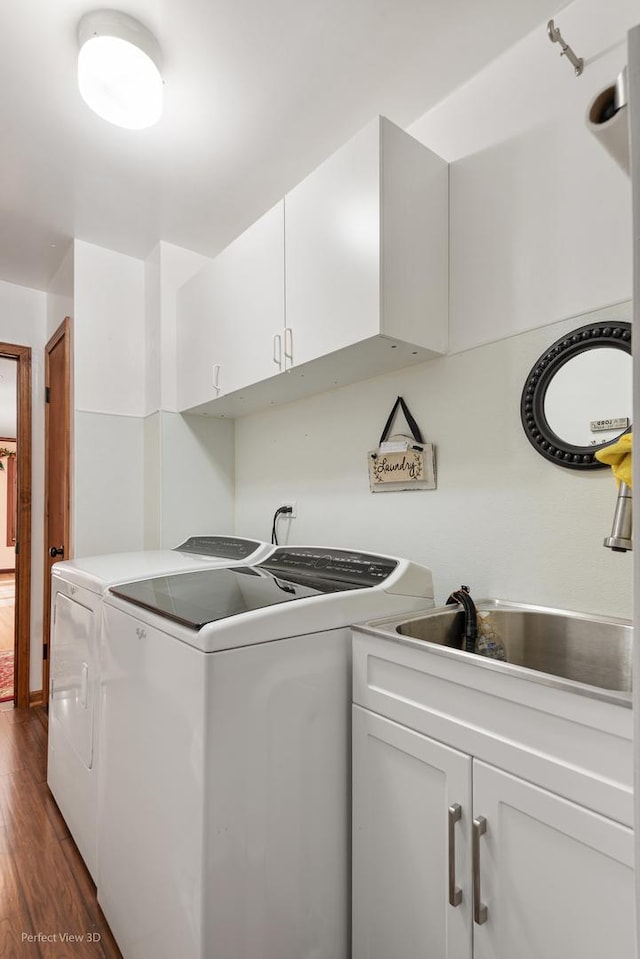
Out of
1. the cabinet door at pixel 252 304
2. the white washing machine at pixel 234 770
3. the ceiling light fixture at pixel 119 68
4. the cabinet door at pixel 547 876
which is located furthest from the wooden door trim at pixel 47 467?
the cabinet door at pixel 547 876

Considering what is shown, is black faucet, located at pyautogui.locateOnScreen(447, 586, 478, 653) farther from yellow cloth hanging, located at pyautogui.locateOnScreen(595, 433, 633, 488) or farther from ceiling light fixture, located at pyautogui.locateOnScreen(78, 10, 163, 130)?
ceiling light fixture, located at pyautogui.locateOnScreen(78, 10, 163, 130)

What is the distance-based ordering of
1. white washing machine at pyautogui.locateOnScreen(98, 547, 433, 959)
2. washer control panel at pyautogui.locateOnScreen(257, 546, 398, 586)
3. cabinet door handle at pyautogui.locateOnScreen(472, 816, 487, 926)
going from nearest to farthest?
cabinet door handle at pyautogui.locateOnScreen(472, 816, 487, 926), white washing machine at pyautogui.locateOnScreen(98, 547, 433, 959), washer control panel at pyautogui.locateOnScreen(257, 546, 398, 586)

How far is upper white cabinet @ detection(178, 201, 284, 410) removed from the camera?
1947mm

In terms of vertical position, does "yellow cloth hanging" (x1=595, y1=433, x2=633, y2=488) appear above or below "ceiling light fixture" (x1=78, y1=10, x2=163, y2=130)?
below

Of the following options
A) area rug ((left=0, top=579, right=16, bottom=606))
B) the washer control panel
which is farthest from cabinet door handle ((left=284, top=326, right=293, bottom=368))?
area rug ((left=0, top=579, right=16, bottom=606))

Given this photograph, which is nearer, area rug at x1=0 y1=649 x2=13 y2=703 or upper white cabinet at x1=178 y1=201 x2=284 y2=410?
upper white cabinet at x1=178 y1=201 x2=284 y2=410

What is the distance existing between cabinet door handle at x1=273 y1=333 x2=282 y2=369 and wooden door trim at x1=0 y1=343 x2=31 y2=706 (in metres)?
2.14

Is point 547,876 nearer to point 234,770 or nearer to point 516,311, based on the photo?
point 234,770

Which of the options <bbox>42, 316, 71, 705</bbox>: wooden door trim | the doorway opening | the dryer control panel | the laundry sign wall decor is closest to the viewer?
the laundry sign wall decor

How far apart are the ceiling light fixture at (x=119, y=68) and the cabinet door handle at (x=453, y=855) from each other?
2135mm

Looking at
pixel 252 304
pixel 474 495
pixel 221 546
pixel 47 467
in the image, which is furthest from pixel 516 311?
pixel 47 467

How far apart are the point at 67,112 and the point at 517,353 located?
1.82 m

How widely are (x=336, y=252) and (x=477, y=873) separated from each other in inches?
65.1

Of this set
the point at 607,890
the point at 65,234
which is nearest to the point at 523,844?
the point at 607,890
